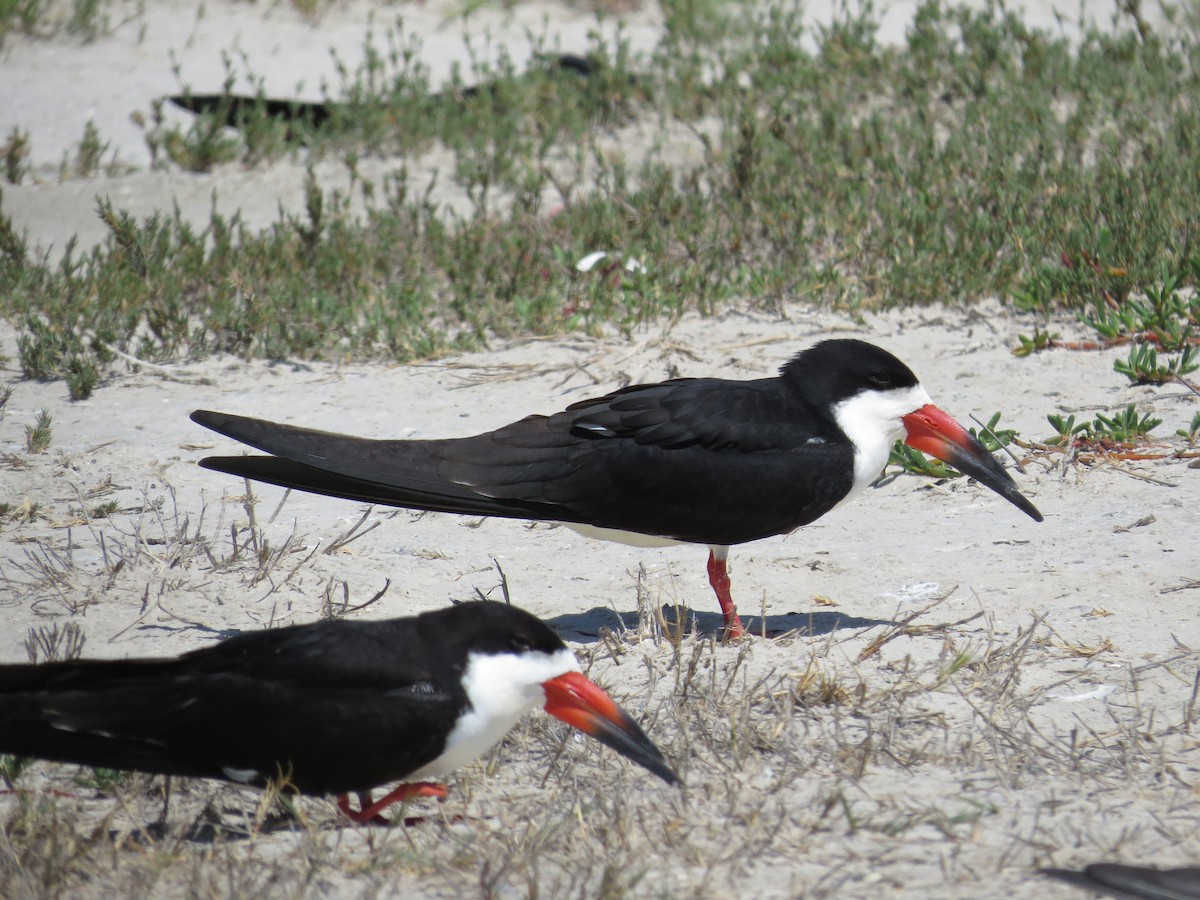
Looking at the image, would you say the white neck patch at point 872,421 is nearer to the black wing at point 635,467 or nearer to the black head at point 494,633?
the black wing at point 635,467

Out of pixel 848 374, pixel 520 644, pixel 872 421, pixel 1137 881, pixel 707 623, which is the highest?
pixel 848 374

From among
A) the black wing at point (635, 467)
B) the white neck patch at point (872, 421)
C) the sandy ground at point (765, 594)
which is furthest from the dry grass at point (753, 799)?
the white neck patch at point (872, 421)

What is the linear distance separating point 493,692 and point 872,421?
180 centimetres

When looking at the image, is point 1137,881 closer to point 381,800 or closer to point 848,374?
point 381,800

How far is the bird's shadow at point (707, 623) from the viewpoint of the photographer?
4.29 m

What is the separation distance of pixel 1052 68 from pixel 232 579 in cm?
650

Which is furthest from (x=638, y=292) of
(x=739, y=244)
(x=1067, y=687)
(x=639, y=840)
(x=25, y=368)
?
(x=639, y=840)

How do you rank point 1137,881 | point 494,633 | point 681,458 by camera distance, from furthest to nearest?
point 681,458
point 494,633
point 1137,881

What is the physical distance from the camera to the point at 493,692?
310 centimetres

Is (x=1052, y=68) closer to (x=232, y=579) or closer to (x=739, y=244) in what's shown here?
(x=739, y=244)

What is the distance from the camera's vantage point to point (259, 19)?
1068 cm

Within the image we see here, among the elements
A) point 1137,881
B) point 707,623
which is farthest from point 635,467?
point 1137,881

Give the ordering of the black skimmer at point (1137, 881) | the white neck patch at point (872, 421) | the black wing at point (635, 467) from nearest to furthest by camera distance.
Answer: the black skimmer at point (1137, 881) → the black wing at point (635, 467) → the white neck patch at point (872, 421)

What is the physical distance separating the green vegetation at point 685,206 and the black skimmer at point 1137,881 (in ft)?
10.6
